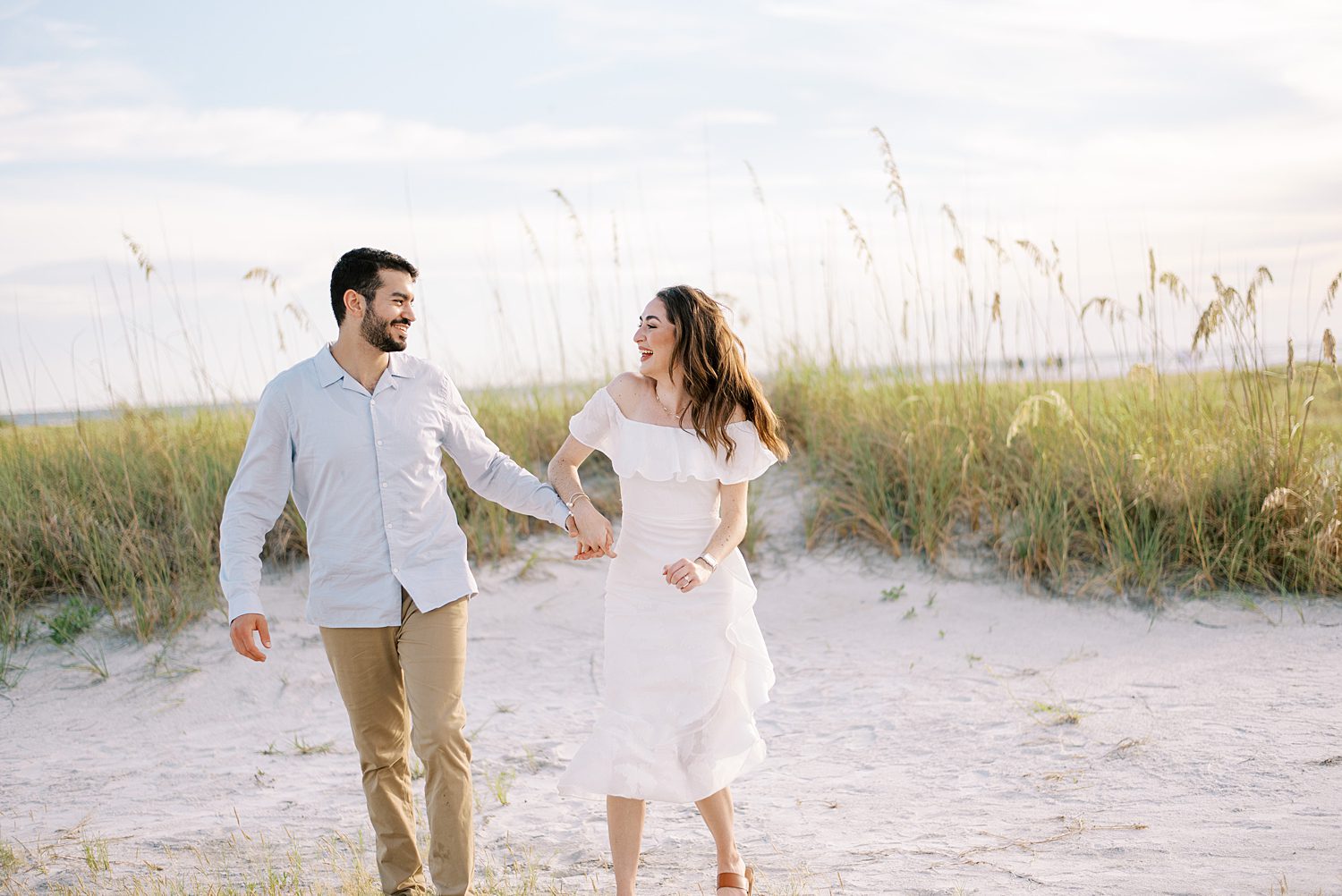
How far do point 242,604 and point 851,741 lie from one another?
3323 mm

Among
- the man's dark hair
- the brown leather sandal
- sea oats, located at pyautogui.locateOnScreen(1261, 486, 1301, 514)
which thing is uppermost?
the man's dark hair

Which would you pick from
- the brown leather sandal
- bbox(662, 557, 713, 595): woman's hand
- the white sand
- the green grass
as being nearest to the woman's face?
A: bbox(662, 557, 713, 595): woman's hand

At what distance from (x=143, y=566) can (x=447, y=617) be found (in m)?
4.71

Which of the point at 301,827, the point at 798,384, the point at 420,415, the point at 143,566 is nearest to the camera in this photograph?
the point at 420,415

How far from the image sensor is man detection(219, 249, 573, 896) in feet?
11.5

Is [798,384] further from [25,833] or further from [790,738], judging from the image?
[25,833]

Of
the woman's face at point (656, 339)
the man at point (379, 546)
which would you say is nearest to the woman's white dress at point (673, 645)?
the woman's face at point (656, 339)

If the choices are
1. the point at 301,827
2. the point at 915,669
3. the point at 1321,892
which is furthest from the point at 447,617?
the point at 915,669

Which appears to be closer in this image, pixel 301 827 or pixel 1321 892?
pixel 1321 892

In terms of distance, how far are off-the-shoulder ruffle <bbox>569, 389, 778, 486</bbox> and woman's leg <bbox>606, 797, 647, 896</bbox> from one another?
1042mm

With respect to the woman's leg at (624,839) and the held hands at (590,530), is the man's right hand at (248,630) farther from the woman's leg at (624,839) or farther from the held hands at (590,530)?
the woman's leg at (624,839)

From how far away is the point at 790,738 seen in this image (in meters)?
5.79

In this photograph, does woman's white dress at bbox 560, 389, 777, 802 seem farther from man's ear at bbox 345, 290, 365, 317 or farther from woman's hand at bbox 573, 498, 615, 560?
man's ear at bbox 345, 290, 365, 317

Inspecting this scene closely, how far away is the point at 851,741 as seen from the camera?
568 centimetres
